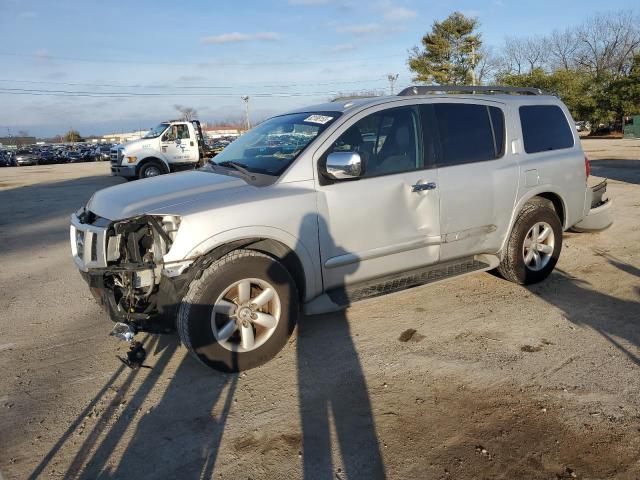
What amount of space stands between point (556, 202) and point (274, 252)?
3.23m

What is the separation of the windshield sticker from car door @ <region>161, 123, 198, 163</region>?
48.6 feet

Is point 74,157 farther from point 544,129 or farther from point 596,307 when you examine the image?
point 596,307

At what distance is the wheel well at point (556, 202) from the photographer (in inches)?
199

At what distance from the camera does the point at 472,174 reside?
441cm

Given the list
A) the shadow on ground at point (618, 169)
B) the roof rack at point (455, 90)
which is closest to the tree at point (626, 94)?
the shadow on ground at point (618, 169)

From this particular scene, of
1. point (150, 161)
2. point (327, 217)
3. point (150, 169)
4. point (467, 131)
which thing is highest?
point (150, 161)

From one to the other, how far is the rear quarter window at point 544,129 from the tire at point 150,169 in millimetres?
14757

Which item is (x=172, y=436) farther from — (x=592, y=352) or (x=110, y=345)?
(x=592, y=352)

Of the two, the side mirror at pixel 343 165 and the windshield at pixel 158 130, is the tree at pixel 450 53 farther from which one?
the side mirror at pixel 343 165

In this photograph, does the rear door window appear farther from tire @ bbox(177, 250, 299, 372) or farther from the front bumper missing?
the front bumper missing

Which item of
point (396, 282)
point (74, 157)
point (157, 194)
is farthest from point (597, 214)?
point (74, 157)

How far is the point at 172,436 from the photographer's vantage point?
2.85 meters

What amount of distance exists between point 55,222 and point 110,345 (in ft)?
22.8

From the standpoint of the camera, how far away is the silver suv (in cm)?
336
